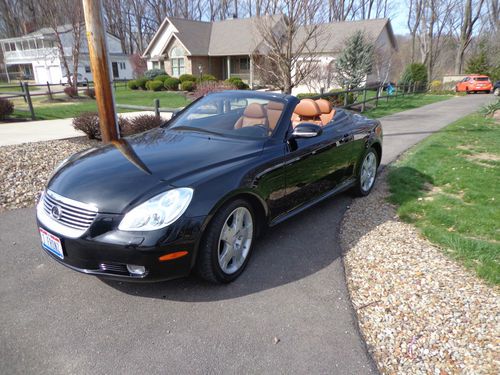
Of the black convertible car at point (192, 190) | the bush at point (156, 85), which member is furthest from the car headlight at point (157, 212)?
the bush at point (156, 85)

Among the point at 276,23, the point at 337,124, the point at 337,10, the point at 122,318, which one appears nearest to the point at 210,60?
the point at 337,10

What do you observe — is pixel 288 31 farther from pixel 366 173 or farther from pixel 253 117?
pixel 253 117

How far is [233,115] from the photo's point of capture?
4.11m

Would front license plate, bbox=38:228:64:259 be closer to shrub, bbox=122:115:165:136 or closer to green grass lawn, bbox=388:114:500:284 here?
green grass lawn, bbox=388:114:500:284

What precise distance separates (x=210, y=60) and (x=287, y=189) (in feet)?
115

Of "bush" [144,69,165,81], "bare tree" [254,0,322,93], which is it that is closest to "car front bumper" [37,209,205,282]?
"bare tree" [254,0,322,93]

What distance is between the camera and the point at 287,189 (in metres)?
3.62

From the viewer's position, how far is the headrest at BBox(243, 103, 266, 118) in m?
3.92

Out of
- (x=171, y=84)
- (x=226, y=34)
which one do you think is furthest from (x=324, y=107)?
(x=226, y=34)

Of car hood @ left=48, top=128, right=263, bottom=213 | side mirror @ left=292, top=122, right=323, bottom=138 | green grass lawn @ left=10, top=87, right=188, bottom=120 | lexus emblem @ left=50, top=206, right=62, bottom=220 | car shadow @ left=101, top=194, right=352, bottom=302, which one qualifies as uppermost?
side mirror @ left=292, top=122, right=323, bottom=138

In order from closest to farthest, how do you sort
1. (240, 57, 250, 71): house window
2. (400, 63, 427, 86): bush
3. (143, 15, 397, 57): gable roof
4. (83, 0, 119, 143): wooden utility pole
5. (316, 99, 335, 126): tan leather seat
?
(316, 99, 335, 126): tan leather seat → (83, 0, 119, 143): wooden utility pole → (400, 63, 427, 86): bush → (143, 15, 397, 57): gable roof → (240, 57, 250, 71): house window

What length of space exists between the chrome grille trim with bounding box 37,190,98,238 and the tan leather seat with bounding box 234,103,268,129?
1835 mm

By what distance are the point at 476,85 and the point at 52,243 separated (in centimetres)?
3609

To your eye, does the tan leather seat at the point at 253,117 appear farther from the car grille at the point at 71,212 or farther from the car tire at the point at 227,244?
the car grille at the point at 71,212
